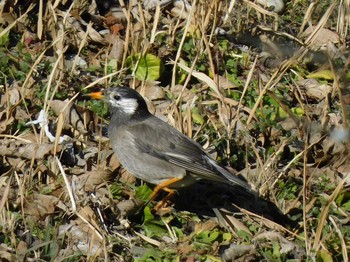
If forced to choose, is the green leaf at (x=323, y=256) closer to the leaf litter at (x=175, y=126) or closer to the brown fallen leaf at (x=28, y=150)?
the leaf litter at (x=175, y=126)

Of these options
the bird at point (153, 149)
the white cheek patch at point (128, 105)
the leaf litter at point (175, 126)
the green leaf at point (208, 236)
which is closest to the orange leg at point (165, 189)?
the bird at point (153, 149)

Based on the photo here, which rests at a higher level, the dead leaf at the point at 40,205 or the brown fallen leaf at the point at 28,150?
the brown fallen leaf at the point at 28,150

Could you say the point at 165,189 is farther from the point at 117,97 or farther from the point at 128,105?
the point at 117,97

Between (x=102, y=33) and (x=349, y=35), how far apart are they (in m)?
2.70

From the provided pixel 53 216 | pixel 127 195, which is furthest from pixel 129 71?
pixel 53 216

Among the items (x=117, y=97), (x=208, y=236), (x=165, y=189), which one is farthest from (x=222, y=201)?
(x=117, y=97)

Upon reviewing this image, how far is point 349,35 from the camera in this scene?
9.03 meters

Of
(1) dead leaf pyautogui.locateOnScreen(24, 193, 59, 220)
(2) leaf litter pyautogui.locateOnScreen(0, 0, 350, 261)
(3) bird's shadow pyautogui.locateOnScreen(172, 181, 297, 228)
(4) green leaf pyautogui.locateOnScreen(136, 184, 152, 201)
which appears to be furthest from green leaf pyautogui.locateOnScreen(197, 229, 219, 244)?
(1) dead leaf pyautogui.locateOnScreen(24, 193, 59, 220)

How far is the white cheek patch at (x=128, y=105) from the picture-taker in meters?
7.19

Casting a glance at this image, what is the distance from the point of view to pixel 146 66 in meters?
7.98

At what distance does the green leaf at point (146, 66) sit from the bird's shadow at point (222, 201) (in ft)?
4.13

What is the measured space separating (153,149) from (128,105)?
0.45 m

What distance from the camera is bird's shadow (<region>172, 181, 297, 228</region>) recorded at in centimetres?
699

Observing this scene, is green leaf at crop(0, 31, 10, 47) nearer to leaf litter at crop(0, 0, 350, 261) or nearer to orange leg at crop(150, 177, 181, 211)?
leaf litter at crop(0, 0, 350, 261)
